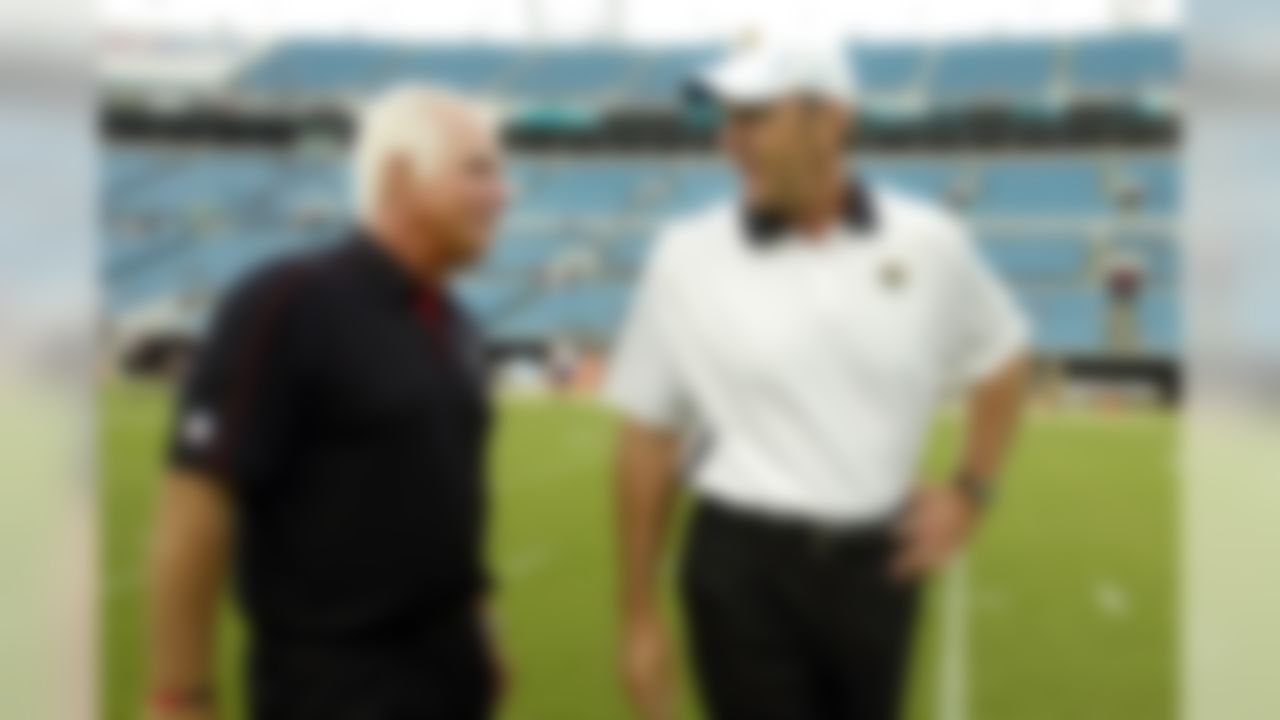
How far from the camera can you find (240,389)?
1081mm

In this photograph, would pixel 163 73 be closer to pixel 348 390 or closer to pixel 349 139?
pixel 349 139

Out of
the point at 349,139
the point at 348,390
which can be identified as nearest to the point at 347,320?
the point at 348,390

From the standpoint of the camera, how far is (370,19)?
122 centimetres

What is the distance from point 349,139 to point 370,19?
113mm

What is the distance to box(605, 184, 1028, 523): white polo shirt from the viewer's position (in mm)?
1114

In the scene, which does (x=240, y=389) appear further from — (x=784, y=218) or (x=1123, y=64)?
(x=1123, y=64)

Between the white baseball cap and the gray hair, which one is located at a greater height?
the white baseball cap

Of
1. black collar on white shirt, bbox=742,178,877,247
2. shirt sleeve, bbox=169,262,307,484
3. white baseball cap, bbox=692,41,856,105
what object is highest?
white baseball cap, bbox=692,41,856,105

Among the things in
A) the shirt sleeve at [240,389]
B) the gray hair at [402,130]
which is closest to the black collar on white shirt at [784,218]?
the gray hair at [402,130]

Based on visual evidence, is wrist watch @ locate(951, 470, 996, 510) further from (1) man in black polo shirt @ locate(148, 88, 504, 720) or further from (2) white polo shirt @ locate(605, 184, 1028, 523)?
(1) man in black polo shirt @ locate(148, 88, 504, 720)

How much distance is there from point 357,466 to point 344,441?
2cm

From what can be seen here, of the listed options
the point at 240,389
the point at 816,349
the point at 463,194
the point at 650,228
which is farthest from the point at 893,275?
the point at 240,389

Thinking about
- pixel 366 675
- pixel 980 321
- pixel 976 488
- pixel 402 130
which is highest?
pixel 402 130

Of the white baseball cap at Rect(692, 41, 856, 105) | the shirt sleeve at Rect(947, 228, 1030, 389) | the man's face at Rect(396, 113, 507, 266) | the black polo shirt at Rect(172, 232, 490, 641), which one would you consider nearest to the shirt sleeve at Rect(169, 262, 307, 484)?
the black polo shirt at Rect(172, 232, 490, 641)
